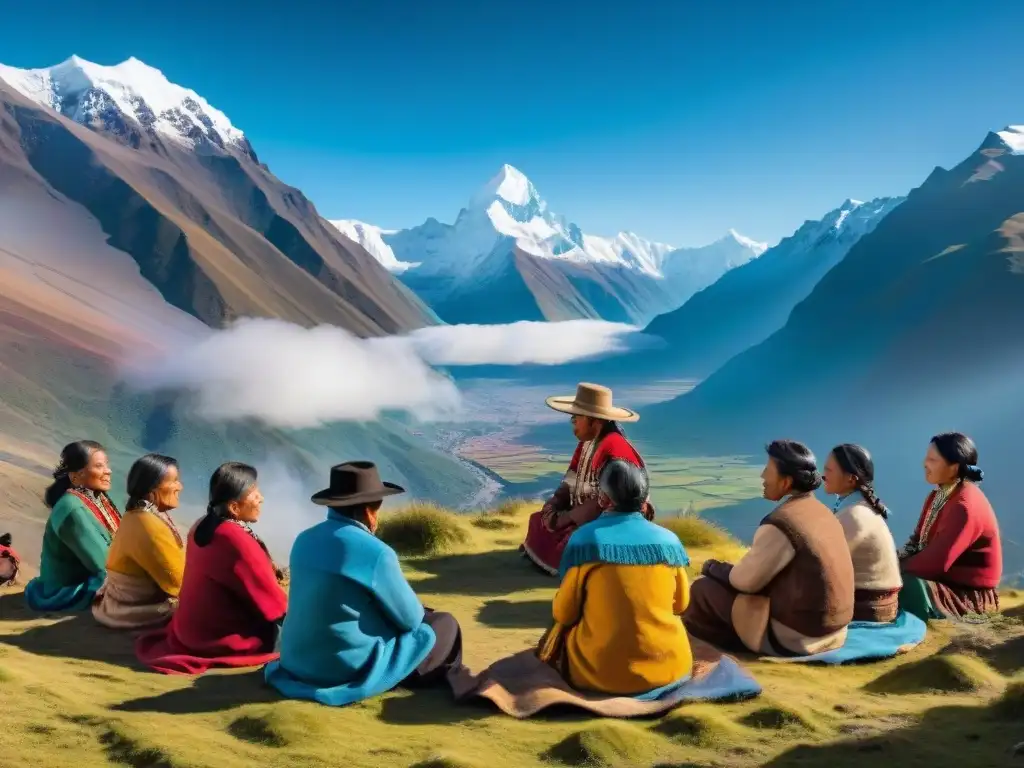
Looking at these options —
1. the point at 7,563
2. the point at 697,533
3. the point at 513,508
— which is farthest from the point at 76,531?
the point at 697,533

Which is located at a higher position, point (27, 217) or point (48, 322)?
point (27, 217)

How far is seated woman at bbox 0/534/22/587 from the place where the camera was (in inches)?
354

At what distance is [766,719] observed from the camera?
4992 mm

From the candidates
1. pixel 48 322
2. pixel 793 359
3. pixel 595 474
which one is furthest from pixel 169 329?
pixel 595 474

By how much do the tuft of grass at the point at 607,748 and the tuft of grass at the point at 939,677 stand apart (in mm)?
2300

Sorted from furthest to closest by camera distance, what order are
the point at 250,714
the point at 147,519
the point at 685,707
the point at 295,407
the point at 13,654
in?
the point at 295,407 → the point at 147,519 → the point at 13,654 → the point at 685,707 → the point at 250,714

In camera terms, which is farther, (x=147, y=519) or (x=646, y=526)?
(x=147, y=519)

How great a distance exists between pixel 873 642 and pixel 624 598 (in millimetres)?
2907

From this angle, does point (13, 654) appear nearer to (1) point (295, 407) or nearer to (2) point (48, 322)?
(2) point (48, 322)

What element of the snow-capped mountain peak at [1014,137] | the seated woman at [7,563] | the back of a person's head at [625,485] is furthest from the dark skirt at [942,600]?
the snow-capped mountain peak at [1014,137]

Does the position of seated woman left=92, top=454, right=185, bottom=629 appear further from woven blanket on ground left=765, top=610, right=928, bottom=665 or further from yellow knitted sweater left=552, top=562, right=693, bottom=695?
woven blanket on ground left=765, top=610, right=928, bottom=665

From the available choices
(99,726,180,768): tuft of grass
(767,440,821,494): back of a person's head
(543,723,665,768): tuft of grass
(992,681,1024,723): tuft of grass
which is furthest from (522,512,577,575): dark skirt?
(99,726,180,768): tuft of grass

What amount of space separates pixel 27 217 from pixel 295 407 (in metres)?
68.0

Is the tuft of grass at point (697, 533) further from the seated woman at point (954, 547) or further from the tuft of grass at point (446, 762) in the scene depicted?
the tuft of grass at point (446, 762)
